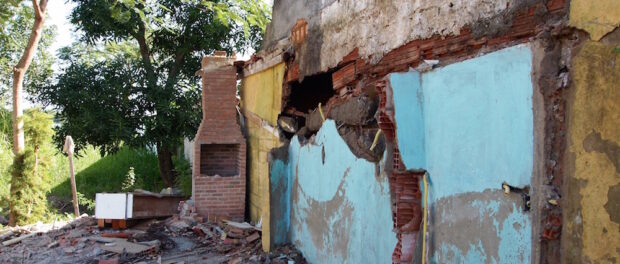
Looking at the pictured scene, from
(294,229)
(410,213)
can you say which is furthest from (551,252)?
(294,229)

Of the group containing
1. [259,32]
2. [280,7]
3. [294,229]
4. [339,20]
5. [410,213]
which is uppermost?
[259,32]

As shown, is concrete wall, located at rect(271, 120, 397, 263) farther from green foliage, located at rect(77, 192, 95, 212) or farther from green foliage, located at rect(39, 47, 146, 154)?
green foliage, located at rect(77, 192, 95, 212)

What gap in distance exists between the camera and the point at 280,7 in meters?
7.73

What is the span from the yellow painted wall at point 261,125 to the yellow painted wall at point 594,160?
480 cm

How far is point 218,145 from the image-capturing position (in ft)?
32.3

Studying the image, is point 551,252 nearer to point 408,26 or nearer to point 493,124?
point 493,124

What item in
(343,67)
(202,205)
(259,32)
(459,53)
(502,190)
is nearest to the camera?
(502,190)

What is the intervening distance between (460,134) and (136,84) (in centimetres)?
1136

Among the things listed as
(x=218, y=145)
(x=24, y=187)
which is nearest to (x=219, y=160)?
(x=218, y=145)

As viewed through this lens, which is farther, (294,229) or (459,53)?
(294,229)

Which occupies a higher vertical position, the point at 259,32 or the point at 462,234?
the point at 259,32

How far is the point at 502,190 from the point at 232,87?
724cm

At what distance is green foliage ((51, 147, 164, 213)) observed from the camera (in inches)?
680

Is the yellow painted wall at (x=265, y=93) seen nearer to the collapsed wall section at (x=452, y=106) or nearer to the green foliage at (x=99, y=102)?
the collapsed wall section at (x=452, y=106)
